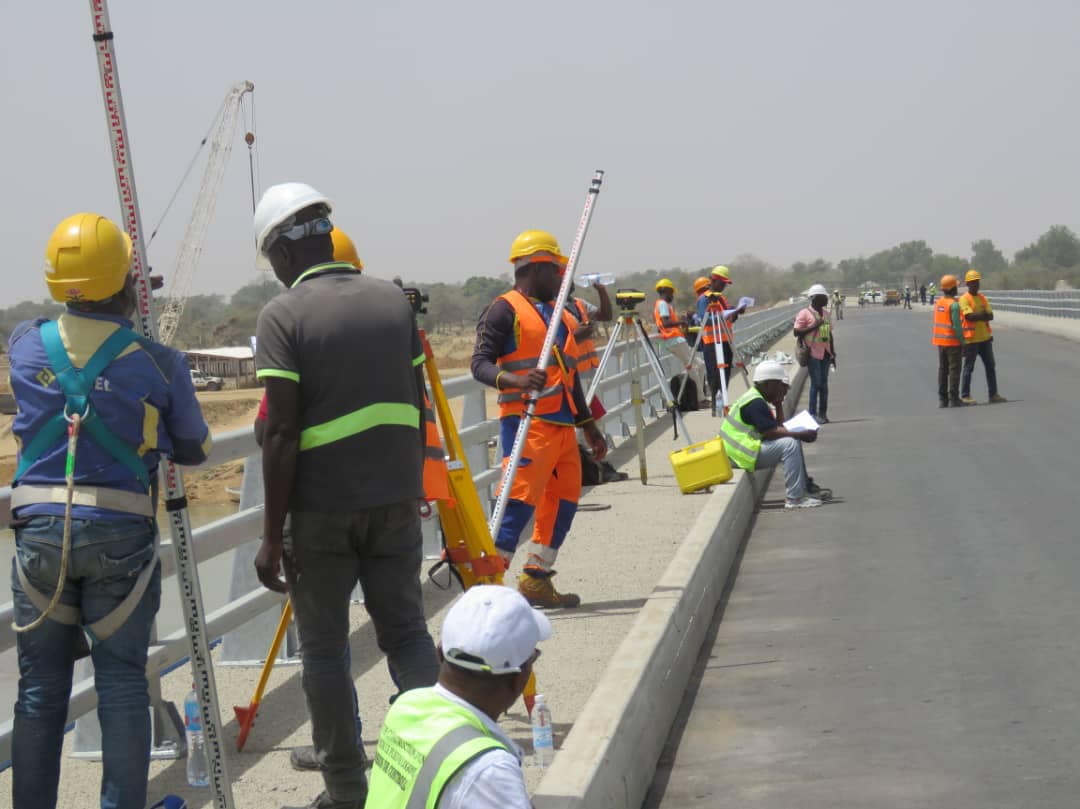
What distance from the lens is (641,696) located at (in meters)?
6.28

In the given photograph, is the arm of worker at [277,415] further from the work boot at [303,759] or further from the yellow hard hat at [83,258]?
the work boot at [303,759]

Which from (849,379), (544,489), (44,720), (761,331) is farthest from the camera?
(761,331)

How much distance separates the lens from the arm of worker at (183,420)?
491 cm

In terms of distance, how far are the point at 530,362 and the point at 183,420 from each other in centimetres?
385

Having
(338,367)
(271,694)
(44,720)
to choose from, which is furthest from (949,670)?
(44,720)

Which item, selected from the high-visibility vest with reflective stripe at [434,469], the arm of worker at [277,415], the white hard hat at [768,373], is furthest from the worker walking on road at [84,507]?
the white hard hat at [768,373]

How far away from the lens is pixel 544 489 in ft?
29.0

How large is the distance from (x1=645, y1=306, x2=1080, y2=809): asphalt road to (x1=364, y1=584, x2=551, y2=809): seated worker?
8.98ft

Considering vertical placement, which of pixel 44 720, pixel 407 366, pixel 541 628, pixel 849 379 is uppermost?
pixel 407 366

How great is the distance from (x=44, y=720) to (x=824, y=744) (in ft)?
10.5

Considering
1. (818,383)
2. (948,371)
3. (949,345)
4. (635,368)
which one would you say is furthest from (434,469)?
(948,371)

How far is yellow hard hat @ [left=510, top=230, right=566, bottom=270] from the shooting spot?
8539 millimetres

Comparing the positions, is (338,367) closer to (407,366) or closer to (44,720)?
(407,366)

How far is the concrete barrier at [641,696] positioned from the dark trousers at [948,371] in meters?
13.0
